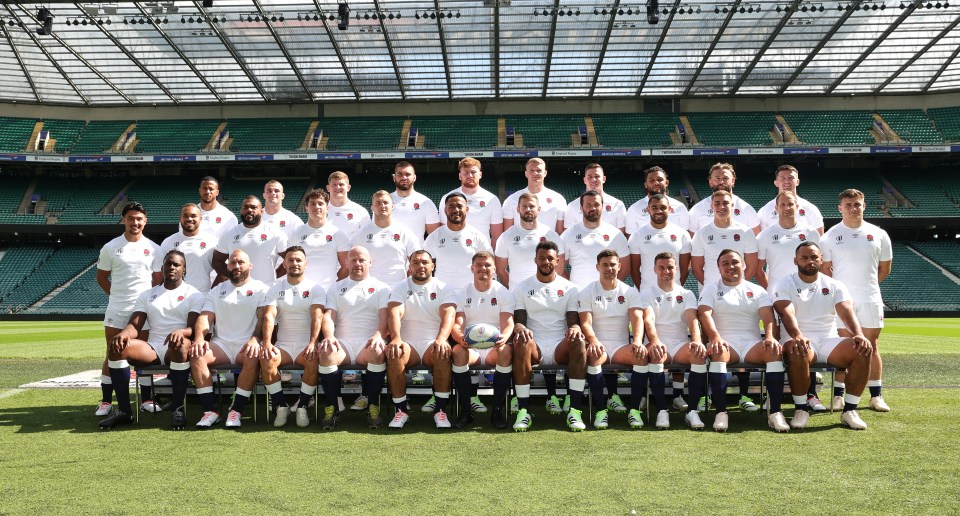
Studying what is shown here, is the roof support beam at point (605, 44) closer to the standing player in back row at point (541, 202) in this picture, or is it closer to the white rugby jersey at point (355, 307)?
the standing player in back row at point (541, 202)

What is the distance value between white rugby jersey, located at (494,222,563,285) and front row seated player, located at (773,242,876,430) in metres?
2.28

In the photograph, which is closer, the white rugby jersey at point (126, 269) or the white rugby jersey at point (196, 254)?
the white rugby jersey at point (126, 269)

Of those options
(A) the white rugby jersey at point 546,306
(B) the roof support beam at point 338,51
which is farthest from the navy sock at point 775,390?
(B) the roof support beam at point 338,51

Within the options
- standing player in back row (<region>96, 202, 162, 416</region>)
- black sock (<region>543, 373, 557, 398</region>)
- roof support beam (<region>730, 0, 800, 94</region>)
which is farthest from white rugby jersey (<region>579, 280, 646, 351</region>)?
roof support beam (<region>730, 0, 800, 94</region>)

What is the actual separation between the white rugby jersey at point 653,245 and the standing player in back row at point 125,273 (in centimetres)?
482

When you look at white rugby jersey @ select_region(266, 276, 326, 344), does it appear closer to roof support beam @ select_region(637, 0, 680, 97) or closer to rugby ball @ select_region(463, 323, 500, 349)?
rugby ball @ select_region(463, 323, 500, 349)

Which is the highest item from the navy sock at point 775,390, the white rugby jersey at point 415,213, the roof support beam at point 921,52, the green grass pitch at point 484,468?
the roof support beam at point 921,52

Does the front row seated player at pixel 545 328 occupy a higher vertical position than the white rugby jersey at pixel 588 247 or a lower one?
lower

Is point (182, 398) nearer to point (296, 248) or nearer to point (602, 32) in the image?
point (296, 248)

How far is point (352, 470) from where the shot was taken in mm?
4629

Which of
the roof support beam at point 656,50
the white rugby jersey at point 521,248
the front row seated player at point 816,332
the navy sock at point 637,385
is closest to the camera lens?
the front row seated player at point 816,332

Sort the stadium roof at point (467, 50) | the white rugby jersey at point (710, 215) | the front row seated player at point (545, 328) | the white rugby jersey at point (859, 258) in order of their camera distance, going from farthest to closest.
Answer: the stadium roof at point (467, 50)
the white rugby jersey at point (710, 215)
the white rugby jersey at point (859, 258)
the front row seated player at point (545, 328)

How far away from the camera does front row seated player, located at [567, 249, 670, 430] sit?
19.5 ft

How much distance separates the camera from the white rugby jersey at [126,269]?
6.88 meters
